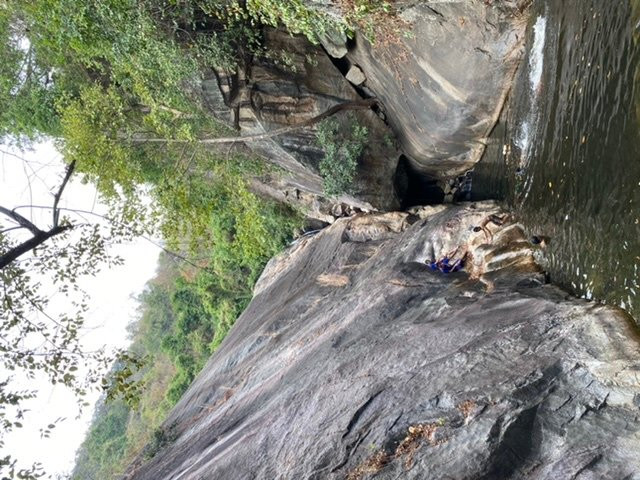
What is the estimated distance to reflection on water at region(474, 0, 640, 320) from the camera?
25.0 ft

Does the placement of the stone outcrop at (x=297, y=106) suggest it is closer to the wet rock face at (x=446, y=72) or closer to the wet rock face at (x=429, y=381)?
the wet rock face at (x=446, y=72)

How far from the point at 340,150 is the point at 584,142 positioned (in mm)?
7350

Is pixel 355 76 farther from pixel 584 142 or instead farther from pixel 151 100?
pixel 584 142

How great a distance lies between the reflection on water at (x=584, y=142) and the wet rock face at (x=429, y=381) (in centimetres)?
63

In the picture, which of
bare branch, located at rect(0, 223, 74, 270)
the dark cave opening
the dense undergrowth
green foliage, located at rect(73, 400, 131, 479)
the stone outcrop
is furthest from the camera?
green foliage, located at rect(73, 400, 131, 479)

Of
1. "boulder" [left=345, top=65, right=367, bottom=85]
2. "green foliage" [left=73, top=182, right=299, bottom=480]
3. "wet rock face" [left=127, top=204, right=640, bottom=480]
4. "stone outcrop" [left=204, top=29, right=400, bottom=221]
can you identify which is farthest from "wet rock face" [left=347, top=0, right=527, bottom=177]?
"green foliage" [left=73, top=182, right=299, bottom=480]

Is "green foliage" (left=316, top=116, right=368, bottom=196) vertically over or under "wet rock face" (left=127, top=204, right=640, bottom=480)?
over

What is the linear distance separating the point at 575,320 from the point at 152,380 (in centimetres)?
3984

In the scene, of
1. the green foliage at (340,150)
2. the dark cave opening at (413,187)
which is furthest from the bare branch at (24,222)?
the dark cave opening at (413,187)

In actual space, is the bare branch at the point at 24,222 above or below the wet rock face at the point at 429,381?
above

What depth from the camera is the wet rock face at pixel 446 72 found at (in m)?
10.5

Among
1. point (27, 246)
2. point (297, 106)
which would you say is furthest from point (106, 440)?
point (27, 246)

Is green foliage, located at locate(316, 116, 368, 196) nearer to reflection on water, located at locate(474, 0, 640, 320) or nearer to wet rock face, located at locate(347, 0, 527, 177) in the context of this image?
wet rock face, located at locate(347, 0, 527, 177)

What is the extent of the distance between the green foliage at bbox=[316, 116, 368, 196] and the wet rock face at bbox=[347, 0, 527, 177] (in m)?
1.05
